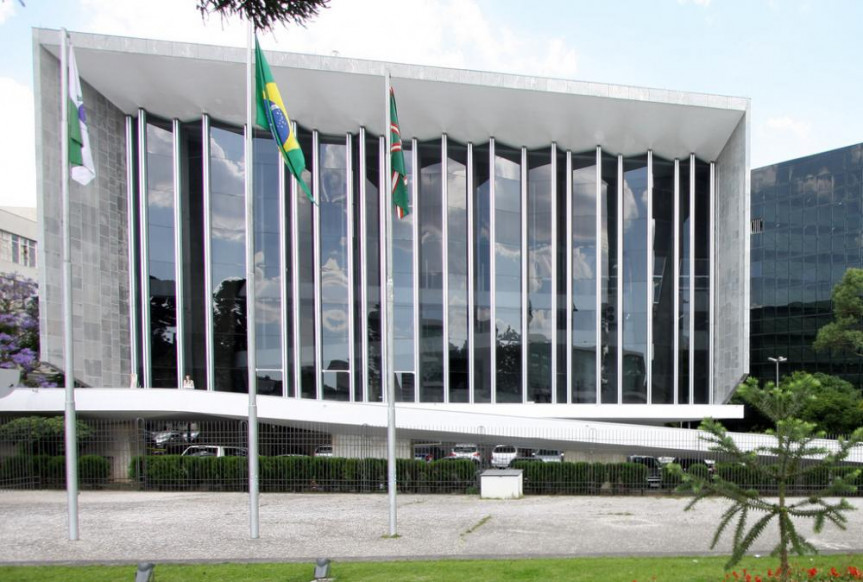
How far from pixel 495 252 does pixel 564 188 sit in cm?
439

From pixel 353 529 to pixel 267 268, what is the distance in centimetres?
1525

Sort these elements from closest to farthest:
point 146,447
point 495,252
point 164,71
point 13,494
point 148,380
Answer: point 13,494, point 146,447, point 164,71, point 148,380, point 495,252

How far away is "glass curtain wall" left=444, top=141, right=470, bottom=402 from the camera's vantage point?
25750 mm

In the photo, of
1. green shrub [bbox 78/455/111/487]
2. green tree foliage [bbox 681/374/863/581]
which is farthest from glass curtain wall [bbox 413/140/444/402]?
green tree foliage [bbox 681/374/863/581]

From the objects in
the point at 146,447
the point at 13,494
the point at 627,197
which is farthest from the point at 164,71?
the point at 627,197

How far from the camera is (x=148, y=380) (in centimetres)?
2442

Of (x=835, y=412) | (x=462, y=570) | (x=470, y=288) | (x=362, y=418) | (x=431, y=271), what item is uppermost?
(x=431, y=271)

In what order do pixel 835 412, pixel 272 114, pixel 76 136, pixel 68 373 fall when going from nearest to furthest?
pixel 272 114
pixel 76 136
pixel 68 373
pixel 835 412

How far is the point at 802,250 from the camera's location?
1650 inches

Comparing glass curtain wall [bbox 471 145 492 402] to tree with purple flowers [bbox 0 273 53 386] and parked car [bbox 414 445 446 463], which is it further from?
tree with purple flowers [bbox 0 273 53 386]

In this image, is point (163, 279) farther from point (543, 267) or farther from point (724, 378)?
point (724, 378)

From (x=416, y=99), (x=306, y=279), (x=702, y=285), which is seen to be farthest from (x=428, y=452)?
(x=702, y=285)

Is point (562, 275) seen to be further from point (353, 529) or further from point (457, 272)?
point (353, 529)

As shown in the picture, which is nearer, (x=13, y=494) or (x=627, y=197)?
(x=13, y=494)
